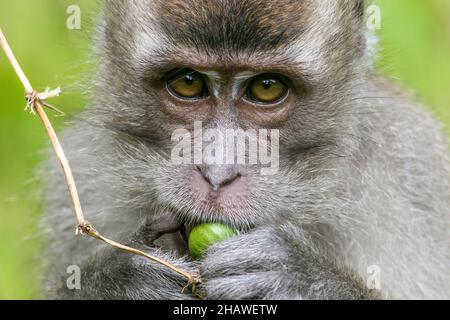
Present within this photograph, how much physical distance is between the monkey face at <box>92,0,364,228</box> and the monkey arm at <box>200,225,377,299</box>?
0.15 m

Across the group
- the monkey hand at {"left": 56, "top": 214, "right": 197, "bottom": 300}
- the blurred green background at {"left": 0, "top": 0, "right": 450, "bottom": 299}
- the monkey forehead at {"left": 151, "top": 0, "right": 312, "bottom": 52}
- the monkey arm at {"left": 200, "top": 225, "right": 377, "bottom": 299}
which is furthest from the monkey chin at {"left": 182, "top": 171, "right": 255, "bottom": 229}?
the blurred green background at {"left": 0, "top": 0, "right": 450, "bottom": 299}

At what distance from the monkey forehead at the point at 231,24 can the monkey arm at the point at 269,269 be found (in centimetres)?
117

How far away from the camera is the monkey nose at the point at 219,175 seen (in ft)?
19.8

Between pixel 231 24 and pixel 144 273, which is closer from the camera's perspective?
pixel 231 24

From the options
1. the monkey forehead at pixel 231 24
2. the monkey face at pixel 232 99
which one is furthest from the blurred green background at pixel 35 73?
the monkey forehead at pixel 231 24

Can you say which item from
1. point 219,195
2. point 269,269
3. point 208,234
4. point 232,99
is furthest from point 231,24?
point 269,269

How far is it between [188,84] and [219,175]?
2.53ft

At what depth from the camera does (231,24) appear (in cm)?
627

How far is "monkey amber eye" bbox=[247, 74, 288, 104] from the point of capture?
6.51m

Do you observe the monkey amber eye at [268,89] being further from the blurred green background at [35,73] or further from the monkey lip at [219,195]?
the blurred green background at [35,73]

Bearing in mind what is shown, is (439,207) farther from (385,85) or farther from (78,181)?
(78,181)

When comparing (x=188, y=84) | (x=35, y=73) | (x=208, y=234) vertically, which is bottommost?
(x=208, y=234)

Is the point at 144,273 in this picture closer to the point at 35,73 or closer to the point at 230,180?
the point at 230,180

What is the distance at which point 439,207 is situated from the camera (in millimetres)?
7531
